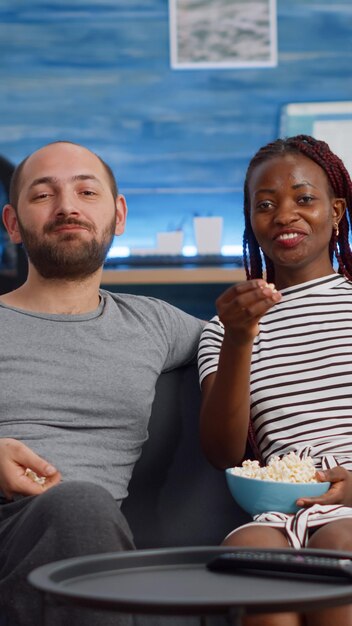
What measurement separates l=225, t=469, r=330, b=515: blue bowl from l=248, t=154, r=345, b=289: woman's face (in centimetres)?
44

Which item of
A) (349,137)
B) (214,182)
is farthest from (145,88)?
(349,137)

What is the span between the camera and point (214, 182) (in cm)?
431

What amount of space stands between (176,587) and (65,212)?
3.07 ft

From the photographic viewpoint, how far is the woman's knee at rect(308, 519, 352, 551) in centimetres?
141

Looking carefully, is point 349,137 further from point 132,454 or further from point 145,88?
point 132,454

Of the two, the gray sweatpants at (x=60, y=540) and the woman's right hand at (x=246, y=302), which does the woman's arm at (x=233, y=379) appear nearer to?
the woman's right hand at (x=246, y=302)

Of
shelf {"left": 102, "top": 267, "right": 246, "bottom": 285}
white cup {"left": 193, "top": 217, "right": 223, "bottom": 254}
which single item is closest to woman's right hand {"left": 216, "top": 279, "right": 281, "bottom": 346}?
shelf {"left": 102, "top": 267, "right": 246, "bottom": 285}

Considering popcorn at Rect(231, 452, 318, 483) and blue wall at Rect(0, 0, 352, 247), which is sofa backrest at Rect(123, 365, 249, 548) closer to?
popcorn at Rect(231, 452, 318, 483)

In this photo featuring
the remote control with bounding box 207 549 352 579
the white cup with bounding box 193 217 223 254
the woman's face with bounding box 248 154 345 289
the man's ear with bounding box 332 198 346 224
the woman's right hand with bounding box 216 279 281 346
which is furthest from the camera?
the white cup with bounding box 193 217 223 254

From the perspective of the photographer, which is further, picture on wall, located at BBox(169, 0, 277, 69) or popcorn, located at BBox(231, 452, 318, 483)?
picture on wall, located at BBox(169, 0, 277, 69)

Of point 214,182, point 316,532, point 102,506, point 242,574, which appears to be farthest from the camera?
point 214,182

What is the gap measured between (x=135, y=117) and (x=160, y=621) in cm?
296

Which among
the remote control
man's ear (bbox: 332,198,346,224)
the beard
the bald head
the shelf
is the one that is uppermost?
→ the shelf

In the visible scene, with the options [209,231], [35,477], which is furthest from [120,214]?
[209,231]
